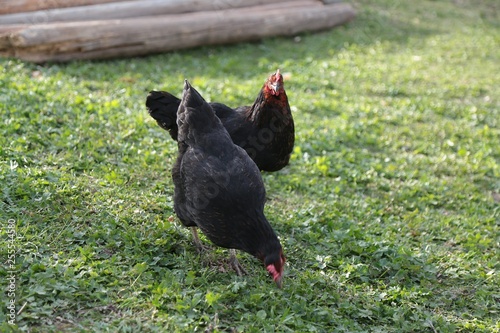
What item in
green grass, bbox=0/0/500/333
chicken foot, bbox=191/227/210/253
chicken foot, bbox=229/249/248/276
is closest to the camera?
green grass, bbox=0/0/500/333

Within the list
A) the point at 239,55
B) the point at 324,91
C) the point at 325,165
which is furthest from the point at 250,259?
the point at 239,55

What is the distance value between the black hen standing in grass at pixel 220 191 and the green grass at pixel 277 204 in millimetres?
412

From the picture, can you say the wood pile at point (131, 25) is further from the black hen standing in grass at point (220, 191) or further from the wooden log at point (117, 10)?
the black hen standing in grass at point (220, 191)

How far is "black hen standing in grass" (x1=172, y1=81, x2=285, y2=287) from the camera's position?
4.36 meters

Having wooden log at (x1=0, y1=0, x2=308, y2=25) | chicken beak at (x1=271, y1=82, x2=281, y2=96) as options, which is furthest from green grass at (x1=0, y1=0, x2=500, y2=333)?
chicken beak at (x1=271, y1=82, x2=281, y2=96)

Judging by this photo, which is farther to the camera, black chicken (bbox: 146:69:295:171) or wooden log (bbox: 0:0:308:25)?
wooden log (bbox: 0:0:308:25)

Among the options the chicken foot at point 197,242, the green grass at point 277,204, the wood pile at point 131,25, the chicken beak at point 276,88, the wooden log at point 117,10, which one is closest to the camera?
the green grass at point 277,204

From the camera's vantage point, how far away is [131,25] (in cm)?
971

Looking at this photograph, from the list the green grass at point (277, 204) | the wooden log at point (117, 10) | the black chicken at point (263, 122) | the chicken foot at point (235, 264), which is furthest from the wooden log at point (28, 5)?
the chicken foot at point (235, 264)

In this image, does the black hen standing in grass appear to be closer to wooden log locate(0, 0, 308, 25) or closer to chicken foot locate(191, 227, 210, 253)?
chicken foot locate(191, 227, 210, 253)

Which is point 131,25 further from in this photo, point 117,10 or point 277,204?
point 277,204

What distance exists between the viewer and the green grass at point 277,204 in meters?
4.35

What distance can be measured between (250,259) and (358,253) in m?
1.08

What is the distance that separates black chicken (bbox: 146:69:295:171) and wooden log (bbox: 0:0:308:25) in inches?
184
